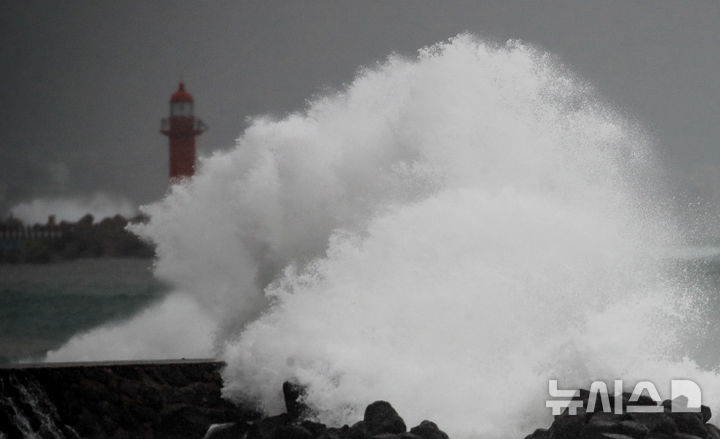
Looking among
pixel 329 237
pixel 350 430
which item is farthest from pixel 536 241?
pixel 350 430

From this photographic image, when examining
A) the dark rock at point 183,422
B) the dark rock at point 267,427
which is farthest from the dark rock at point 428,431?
the dark rock at point 183,422

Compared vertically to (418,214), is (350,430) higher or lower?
lower

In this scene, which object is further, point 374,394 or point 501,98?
point 501,98

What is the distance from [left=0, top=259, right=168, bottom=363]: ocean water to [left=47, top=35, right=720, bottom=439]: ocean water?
1900cm

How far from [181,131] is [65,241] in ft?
24.2

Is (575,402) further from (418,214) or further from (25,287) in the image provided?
(25,287)

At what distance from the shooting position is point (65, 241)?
36.6 metres

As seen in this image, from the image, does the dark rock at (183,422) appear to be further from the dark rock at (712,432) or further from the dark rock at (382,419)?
the dark rock at (712,432)

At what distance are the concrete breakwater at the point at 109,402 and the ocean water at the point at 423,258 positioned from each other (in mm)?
400

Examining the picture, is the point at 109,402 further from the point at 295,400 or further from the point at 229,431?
the point at 295,400

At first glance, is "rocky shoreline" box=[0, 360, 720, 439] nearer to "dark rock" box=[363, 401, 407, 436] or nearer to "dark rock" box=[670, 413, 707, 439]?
"dark rock" box=[363, 401, 407, 436]

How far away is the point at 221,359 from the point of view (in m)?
10.6

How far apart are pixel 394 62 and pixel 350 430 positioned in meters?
6.48

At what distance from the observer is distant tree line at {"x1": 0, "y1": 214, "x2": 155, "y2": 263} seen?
113 feet
